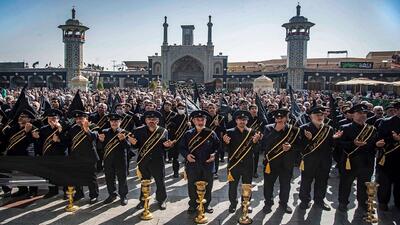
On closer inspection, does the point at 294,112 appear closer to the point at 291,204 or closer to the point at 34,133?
the point at 291,204

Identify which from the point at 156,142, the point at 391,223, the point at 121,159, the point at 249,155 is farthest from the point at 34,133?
the point at 391,223

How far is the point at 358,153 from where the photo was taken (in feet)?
21.1

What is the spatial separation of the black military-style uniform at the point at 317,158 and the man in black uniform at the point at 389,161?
38.1 inches

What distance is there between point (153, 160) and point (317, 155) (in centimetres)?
313

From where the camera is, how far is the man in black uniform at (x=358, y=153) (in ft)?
21.0

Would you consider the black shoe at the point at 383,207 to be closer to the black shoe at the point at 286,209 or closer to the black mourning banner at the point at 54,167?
the black shoe at the point at 286,209

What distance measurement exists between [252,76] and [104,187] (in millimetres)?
49417

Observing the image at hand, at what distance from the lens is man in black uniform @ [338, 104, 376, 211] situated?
6406 mm

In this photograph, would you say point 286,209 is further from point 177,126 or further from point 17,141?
point 17,141

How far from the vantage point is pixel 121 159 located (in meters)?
6.99

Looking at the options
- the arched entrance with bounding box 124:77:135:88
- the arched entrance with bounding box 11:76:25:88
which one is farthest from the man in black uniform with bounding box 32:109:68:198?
the arched entrance with bounding box 11:76:25:88

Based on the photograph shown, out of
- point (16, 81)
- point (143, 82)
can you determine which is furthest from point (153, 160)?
point (16, 81)

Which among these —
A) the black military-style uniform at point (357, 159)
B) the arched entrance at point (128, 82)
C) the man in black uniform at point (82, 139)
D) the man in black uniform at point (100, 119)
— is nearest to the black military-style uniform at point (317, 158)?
the black military-style uniform at point (357, 159)

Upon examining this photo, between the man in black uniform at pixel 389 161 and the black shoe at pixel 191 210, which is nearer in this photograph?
the black shoe at pixel 191 210
